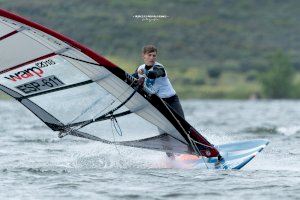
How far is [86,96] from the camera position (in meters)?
14.2

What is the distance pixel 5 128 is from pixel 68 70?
42.0 feet

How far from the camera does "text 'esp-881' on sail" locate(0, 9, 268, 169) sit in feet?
43.4

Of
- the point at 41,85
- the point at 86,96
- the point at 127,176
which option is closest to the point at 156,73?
the point at 86,96

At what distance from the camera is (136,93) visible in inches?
550

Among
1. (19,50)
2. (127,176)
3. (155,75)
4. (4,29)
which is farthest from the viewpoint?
(155,75)

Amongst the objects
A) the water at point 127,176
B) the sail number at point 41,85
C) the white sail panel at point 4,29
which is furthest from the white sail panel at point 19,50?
the water at point 127,176

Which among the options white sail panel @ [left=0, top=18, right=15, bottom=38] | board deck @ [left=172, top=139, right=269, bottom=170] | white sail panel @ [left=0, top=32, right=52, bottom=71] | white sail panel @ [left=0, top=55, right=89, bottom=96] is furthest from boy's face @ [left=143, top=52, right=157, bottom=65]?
white sail panel @ [left=0, top=18, right=15, bottom=38]

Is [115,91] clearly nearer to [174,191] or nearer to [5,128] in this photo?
[174,191]

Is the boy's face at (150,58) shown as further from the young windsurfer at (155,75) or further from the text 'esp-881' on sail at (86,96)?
the text 'esp-881' on sail at (86,96)

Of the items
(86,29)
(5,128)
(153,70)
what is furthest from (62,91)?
(86,29)

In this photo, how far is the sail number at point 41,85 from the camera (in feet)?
45.7

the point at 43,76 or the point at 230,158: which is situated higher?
the point at 43,76

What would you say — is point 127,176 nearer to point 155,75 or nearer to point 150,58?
point 155,75

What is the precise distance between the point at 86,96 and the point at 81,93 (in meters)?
0.10
